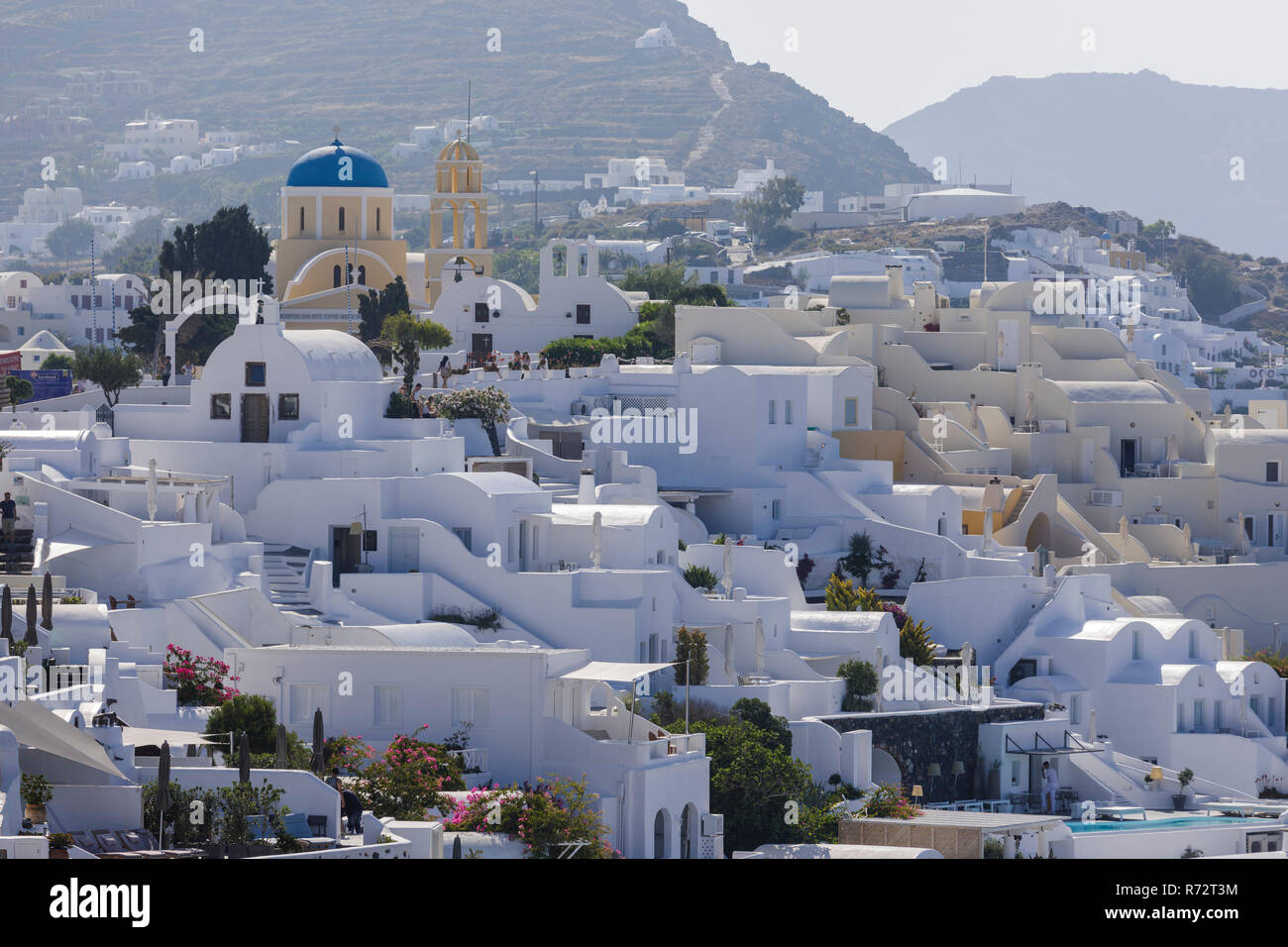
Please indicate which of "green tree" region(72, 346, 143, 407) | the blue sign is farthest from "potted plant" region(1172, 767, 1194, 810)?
the blue sign

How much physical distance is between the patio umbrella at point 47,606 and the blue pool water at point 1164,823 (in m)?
14.9

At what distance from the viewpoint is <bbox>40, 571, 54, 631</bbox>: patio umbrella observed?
1405 inches

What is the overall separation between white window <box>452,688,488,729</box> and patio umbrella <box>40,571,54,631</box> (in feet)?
17.0

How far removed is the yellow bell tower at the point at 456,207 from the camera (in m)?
75.1

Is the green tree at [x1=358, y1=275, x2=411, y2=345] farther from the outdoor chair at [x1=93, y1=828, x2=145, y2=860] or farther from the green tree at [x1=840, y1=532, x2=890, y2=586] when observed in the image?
the outdoor chair at [x1=93, y1=828, x2=145, y2=860]

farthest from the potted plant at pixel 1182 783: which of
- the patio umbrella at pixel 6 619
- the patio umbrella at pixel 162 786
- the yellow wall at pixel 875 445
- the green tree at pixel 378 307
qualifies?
the patio umbrella at pixel 162 786

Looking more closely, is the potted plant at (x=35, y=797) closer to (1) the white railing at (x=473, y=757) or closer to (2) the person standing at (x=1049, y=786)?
(1) the white railing at (x=473, y=757)

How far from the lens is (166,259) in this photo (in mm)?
65312

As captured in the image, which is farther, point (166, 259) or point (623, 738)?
point (166, 259)

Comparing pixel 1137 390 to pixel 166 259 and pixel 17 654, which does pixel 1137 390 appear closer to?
pixel 166 259

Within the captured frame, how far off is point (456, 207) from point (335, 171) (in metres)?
6.46

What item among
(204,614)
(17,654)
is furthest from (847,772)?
(17,654)

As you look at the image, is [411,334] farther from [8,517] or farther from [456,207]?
[456,207]
